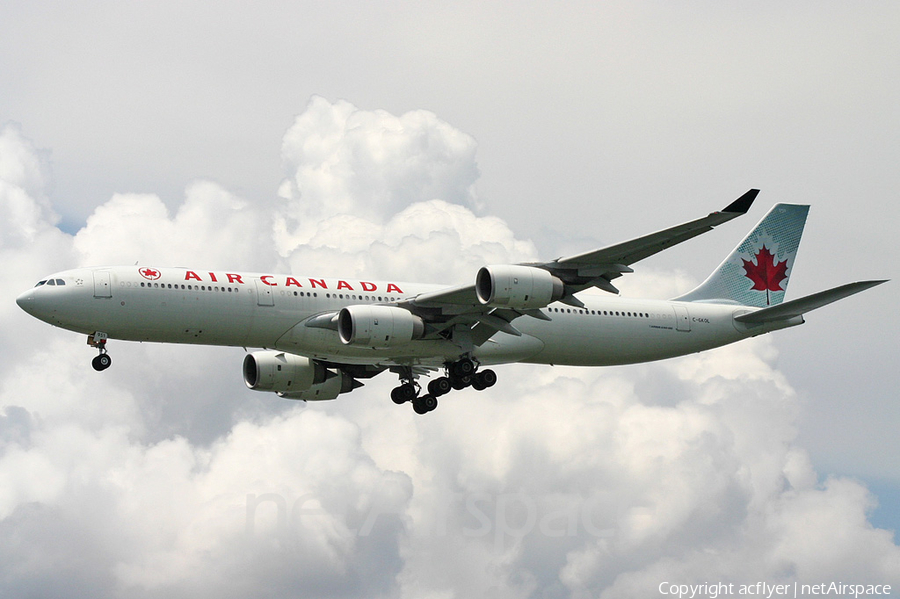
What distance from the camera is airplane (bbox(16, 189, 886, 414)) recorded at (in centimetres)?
4150

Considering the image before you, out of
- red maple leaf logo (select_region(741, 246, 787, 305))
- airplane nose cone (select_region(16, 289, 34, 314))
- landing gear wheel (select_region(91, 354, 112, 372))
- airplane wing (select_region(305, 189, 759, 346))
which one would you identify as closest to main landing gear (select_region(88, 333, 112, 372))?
landing gear wheel (select_region(91, 354, 112, 372))

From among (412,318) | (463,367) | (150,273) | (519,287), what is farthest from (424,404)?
(150,273)

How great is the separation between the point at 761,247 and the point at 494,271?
70.3ft

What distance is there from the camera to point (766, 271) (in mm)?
56188

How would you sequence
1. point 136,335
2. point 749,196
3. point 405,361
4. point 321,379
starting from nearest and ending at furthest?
point 749,196, point 136,335, point 405,361, point 321,379

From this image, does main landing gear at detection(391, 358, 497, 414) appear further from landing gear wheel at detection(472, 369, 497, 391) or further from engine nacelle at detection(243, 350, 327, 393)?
engine nacelle at detection(243, 350, 327, 393)

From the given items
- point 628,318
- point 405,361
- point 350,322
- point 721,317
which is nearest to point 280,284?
point 350,322

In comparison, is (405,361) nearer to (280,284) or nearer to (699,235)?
(280,284)

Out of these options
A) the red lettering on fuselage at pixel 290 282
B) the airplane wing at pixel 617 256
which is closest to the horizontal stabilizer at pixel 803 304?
the airplane wing at pixel 617 256

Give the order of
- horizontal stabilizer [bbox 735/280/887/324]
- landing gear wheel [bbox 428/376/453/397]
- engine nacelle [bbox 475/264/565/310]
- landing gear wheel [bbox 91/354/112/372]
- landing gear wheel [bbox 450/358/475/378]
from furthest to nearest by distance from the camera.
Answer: landing gear wheel [bbox 428/376/453/397] → landing gear wheel [bbox 450/358/475/378] → landing gear wheel [bbox 91/354/112/372] → horizontal stabilizer [bbox 735/280/887/324] → engine nacelle [bbox 475/264/565/310]

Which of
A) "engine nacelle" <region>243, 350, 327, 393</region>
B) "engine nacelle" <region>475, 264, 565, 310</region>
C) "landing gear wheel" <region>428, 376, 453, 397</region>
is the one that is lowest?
"landing gear wheel" <region>428, 376, 453, 397</region>

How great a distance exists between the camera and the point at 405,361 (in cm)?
4741

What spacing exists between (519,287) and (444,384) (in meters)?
9.01

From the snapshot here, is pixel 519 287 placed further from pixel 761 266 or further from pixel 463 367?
pixel 761 266
